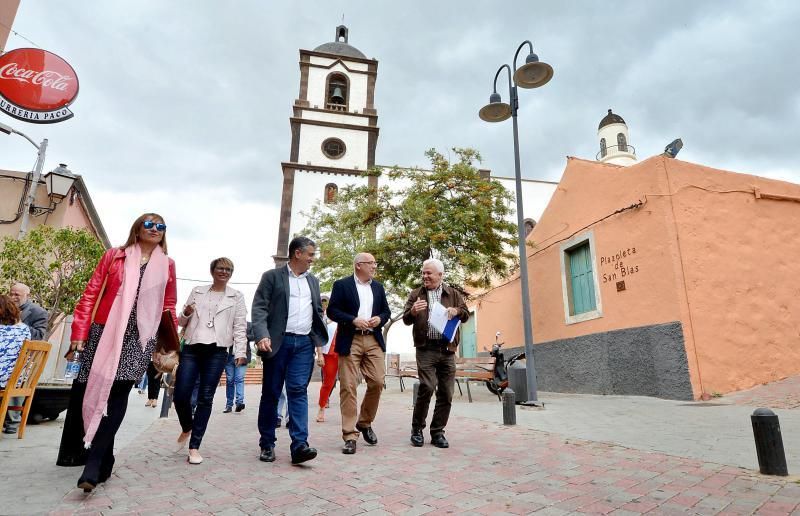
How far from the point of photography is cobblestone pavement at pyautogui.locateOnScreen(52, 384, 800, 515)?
2.52 metres

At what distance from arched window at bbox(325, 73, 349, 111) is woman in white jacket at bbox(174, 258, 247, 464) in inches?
1101

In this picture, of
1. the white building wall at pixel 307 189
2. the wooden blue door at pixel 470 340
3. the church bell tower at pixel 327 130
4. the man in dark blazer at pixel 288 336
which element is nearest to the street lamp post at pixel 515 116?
the man in dark blazer at pixel 288 336

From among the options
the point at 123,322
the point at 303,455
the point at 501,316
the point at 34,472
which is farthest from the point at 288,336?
the point at 501,316

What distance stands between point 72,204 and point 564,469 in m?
14.9

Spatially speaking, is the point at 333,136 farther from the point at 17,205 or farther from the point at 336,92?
the point at 17,205

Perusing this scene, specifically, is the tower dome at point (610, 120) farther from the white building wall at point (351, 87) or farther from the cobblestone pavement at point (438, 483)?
the cobblestone pavement at point (438, 483)

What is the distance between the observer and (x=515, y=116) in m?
8.89

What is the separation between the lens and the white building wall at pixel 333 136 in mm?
27938

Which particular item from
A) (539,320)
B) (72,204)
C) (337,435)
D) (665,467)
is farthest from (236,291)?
(72,204)

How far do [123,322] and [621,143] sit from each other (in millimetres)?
46251

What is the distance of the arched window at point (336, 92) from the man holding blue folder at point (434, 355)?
91.1 ft

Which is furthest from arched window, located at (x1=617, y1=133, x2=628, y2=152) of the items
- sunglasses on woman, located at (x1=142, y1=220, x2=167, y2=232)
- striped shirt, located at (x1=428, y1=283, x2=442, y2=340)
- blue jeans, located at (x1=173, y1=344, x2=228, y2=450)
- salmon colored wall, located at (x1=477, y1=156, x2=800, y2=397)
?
sunglasses on woman, located at (x1=142, y1=220, x2=167, y2=232)

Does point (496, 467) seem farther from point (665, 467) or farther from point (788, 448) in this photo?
point (788, 448)

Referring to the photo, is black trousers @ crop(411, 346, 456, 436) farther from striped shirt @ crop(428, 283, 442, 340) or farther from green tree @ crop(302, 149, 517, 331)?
green tree @ crop(302, 149, 517, 331)
